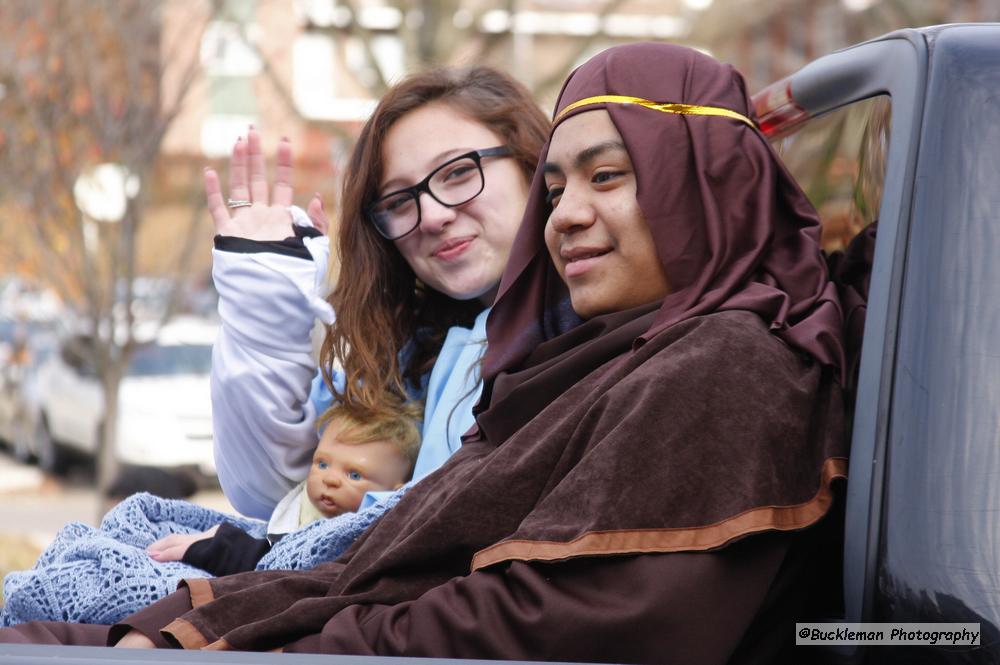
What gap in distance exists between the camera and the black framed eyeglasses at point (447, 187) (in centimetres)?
304

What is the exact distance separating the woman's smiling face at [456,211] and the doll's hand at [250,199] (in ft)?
0.82

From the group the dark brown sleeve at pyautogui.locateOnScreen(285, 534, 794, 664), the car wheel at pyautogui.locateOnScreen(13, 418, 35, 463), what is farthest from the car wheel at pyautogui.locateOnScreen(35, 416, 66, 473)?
the dark brown sleeve at pyautogui.locateOnScreen(285, 534, 794, 664)

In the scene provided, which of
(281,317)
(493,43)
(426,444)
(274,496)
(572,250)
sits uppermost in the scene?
(493,43)

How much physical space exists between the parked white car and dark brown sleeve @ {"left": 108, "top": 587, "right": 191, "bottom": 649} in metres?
8.51

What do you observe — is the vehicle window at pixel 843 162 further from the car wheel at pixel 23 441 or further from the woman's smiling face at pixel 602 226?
the car wheel at pixel 23 441

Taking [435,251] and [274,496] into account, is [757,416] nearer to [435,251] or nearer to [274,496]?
[435,251]

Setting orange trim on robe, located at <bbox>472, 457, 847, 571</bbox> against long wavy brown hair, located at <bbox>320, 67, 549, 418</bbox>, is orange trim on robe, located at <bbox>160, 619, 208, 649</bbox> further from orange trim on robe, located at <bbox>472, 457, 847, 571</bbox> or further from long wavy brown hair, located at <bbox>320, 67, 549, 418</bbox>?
long wavy brown hair, located at <bbox>320, 67, 549, 418</bbox>

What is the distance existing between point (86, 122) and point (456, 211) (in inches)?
206

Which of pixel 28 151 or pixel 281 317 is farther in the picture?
pixel 28 151

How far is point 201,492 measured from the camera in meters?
11.2

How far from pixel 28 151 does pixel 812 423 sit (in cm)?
661

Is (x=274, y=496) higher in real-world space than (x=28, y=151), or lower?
lower

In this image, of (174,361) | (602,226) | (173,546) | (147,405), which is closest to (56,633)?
(173,546)

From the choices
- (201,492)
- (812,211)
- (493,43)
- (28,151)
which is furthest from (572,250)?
(201,492)
